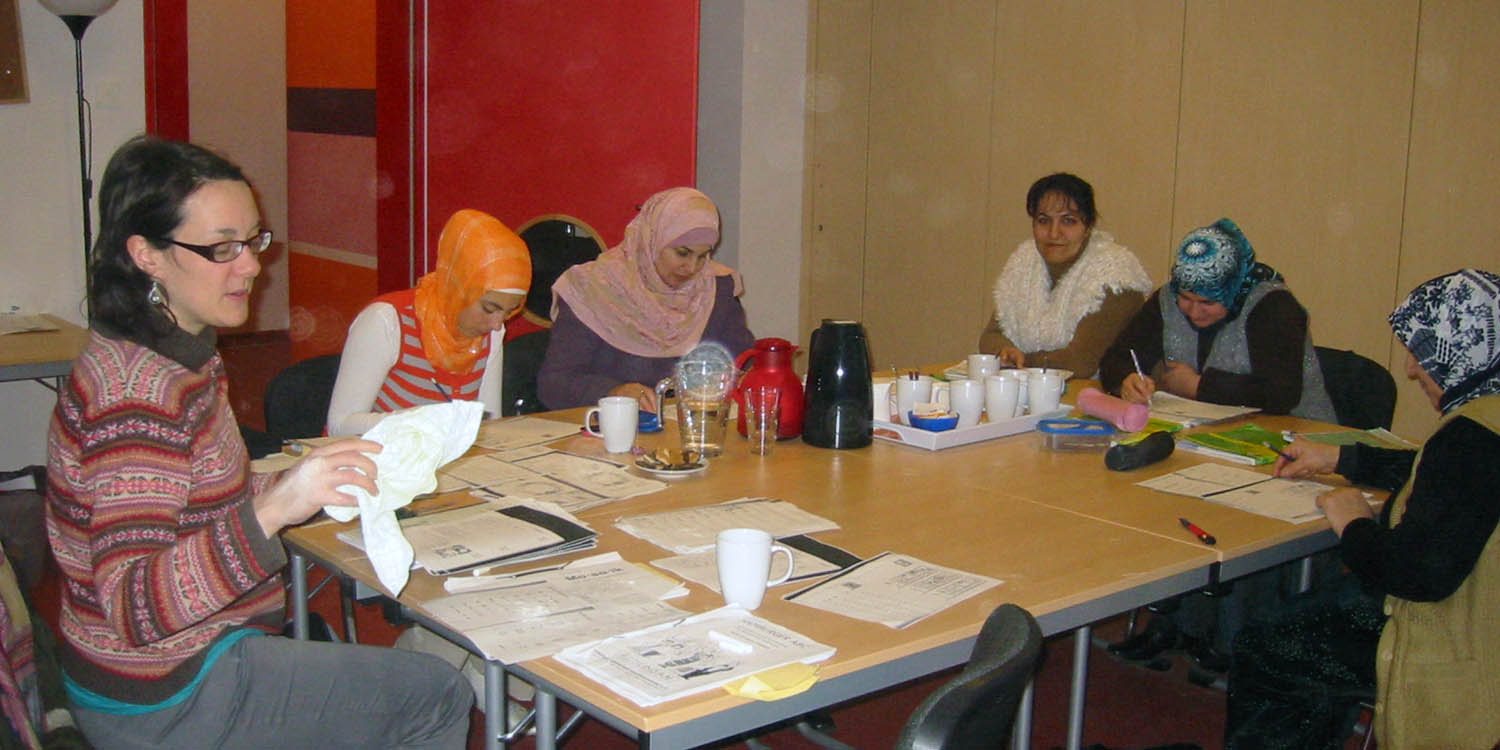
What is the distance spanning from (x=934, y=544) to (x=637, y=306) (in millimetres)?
1598

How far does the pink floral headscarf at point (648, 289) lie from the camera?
3174 mm

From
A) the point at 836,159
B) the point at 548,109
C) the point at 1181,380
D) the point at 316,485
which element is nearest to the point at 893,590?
the point at 316,485

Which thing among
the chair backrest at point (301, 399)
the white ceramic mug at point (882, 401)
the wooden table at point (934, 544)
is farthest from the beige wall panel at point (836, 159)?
the chair backrest at point (301, 399)

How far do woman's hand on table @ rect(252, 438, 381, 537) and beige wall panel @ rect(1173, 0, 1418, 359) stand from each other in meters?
3.46

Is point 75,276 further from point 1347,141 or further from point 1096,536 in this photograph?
point 1347,141

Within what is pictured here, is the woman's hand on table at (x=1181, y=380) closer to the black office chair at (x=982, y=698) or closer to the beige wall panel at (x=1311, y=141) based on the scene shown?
the beige wall panel at (x=1311, y=141)

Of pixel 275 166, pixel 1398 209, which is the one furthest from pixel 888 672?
pixel 275 166

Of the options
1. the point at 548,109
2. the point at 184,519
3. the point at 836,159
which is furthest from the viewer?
the point at 836,159

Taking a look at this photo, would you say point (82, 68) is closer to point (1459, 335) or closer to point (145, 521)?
point (145, 521)

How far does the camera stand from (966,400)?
Answer: 102 inches

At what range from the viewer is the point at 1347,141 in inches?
152

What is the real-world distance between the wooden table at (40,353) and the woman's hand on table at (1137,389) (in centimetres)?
277

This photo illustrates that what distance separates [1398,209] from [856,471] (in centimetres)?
245

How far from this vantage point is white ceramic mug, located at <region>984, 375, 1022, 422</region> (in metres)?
2.67
